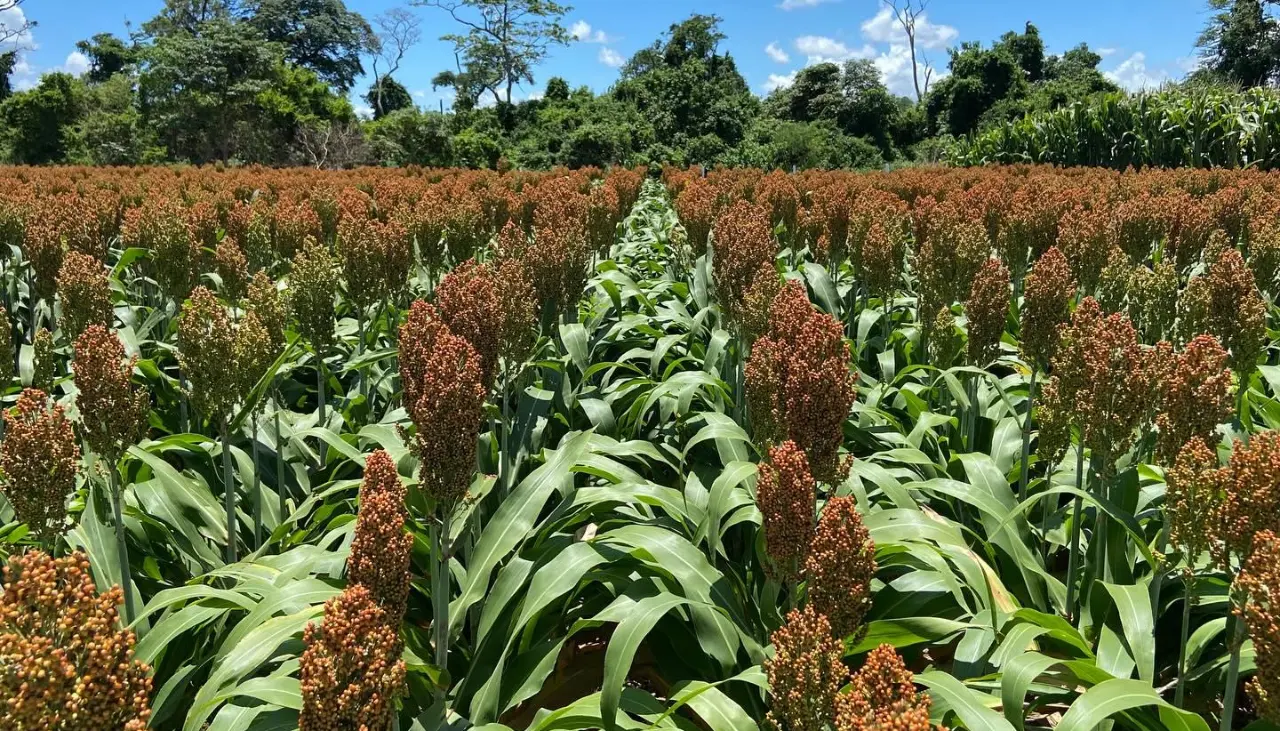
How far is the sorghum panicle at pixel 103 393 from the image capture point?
89.7 inches

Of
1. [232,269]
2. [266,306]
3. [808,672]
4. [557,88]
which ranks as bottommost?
[808,672]

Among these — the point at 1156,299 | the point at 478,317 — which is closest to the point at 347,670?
the point at 478,317

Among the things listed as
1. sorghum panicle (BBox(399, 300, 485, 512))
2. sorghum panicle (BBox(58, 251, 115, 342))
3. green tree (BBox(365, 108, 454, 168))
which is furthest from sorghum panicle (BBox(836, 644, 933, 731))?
green tree (BBox(365, 108, 454, 168))

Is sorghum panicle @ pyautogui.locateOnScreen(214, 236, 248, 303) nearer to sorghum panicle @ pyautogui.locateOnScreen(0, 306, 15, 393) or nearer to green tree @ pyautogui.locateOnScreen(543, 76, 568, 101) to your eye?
sorghum panicle @ pyautogui.locateOnScreen(0, 306, 15, 393)

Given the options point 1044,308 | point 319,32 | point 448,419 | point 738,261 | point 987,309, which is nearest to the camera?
point 448,419

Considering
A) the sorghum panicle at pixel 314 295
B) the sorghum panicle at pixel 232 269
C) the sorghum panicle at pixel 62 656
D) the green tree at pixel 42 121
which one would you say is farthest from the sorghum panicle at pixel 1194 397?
the green tree at pixel 42 121

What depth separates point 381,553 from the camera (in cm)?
150

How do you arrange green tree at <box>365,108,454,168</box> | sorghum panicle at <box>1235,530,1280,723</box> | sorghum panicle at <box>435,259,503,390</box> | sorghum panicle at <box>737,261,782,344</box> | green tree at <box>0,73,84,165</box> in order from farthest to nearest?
green tree at <box>0,73,84,165</box>, green tree at <box>365,108,454,168</box>, sorghum panicle at <box>737,261,782,344</box>, sorghum panicle at <box>435,259,503,390</box>, sorghum panicle at <box>1235,530,1280,723</box>

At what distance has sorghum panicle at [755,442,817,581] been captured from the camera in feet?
5.66

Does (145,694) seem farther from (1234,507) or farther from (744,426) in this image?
(744,426)

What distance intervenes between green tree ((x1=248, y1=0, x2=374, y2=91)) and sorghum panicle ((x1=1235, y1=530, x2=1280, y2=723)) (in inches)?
3286

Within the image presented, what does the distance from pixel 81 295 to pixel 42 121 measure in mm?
65528

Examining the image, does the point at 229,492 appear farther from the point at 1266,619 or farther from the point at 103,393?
the point at 1266,619

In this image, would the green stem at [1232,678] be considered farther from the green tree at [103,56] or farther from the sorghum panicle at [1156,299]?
the green tree at [103,56]
